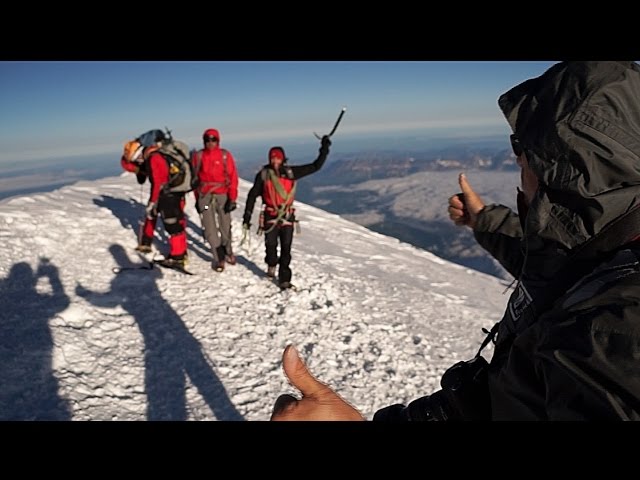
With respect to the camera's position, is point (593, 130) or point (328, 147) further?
point (328, 147)

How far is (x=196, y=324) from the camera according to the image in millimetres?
6621

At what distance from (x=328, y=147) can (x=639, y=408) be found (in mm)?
7093

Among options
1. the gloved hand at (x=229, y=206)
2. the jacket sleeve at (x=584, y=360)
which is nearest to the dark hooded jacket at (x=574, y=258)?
the jacket sleeve at (x=584, y=360)

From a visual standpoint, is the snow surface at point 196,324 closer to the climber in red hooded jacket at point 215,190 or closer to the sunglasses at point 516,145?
the climber in red hooded jacket at point 215,190

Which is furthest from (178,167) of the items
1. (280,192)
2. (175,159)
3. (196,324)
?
(196,324)

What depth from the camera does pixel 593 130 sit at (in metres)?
1.35

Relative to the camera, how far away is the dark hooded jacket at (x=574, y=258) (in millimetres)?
988

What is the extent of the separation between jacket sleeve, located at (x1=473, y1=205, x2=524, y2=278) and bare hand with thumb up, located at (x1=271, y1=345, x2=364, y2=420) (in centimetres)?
171

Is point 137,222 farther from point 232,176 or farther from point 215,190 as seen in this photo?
point 232,176

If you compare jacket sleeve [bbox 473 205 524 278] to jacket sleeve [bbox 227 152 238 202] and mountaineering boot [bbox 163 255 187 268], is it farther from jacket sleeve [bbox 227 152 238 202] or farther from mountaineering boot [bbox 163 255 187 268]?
mountaineering boot [bbox 163 255 187 268]

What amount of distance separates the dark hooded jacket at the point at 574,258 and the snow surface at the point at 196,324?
13.2ft
